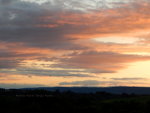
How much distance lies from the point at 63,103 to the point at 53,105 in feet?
6.32

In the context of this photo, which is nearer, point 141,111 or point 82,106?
point 141,111

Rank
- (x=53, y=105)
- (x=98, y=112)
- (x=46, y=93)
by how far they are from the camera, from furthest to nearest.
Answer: (x=46, y=93), (x=53, y=105), (x=98, y=112)

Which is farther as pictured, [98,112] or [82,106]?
[82,106]

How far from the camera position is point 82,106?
219 ft

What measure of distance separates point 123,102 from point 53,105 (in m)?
10.6

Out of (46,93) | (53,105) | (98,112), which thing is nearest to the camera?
(98,112)

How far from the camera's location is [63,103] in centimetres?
6762

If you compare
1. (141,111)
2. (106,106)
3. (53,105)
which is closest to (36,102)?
(53,105)

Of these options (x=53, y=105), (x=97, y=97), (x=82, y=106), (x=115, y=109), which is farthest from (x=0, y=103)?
(x=97, y=97)

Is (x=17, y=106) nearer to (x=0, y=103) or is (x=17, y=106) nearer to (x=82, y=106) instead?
(x=0, y=103)

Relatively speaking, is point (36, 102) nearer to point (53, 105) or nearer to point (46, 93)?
point (53, 105)

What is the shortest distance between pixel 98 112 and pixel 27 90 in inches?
878

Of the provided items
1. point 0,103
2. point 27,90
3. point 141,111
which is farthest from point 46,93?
point 141,111

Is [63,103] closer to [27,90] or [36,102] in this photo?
[36,102]
